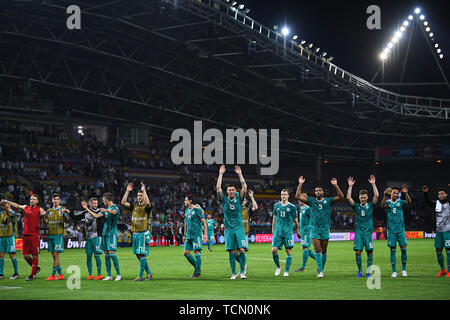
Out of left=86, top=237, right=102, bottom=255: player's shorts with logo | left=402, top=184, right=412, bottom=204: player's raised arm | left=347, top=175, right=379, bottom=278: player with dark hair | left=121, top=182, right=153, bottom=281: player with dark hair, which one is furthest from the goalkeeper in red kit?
left=402, top=184, right=412, bottom=204: player's raised arm

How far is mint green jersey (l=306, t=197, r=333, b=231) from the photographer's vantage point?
55.6ft

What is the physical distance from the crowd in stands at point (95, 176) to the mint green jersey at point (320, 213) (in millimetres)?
22331

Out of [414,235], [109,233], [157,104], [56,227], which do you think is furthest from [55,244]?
[414,235]

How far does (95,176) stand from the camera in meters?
48.5

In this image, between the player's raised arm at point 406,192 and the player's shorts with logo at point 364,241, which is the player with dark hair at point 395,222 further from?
the player's shorts with logo at point 364,241

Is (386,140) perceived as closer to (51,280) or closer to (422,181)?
(422,181)

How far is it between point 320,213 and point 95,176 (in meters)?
34.0

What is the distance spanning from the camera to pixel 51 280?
16.6 metres

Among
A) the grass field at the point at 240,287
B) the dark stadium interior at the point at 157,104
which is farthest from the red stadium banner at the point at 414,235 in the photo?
the grass field at the point at 240,287

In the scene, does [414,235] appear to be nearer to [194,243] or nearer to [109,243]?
[194,243]

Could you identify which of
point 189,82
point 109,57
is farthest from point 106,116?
point 109,57

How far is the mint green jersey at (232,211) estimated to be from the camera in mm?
16625

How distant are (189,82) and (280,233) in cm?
3013

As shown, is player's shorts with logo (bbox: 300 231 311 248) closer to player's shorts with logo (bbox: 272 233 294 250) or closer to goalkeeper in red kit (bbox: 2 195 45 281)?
player's shorts with logo (bbox: 272 233 294 250)
